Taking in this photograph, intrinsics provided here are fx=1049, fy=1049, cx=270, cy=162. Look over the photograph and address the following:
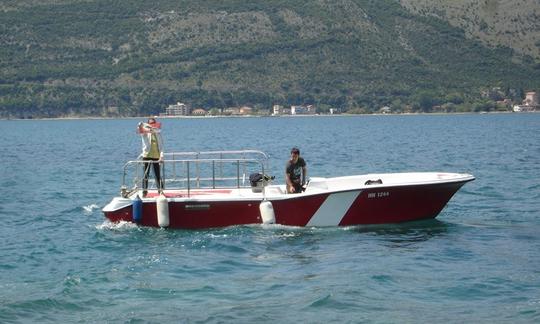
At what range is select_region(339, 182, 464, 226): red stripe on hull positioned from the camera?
71.6ft

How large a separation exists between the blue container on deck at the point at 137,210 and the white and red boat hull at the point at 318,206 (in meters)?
0.09

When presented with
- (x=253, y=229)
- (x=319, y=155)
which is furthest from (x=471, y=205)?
(x=319, y=155)

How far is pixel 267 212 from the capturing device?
2170 centimetres

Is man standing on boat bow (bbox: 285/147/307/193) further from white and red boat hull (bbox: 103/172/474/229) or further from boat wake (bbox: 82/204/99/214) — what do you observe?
boat wake (bbox: 82/204/99/214)

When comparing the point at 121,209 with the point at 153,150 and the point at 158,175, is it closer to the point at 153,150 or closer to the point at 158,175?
the point at 158,175

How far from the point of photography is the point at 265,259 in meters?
19.3

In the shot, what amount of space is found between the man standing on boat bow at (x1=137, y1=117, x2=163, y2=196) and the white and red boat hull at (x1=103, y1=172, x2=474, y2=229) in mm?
864

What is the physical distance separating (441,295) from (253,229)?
6189 millimetres

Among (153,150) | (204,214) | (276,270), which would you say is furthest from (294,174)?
(276,270)

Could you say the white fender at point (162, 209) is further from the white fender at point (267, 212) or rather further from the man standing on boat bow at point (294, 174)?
the man standing on boat bow at point (294, 174)

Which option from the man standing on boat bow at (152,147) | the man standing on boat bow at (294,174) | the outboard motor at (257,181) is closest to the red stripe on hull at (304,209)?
the man standing on boat bow at (294,174)

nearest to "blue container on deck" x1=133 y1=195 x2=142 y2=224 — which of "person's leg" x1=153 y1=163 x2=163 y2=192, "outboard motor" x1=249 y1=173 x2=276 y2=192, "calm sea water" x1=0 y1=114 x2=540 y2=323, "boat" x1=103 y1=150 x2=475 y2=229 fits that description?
"boat" x1=103 y1=150 x2=475 y2=229

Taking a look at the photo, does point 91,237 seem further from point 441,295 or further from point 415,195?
point 441,295

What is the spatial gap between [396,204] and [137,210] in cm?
544
